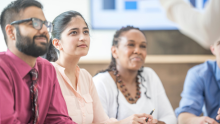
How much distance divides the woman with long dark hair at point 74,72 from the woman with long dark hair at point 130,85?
251 mm

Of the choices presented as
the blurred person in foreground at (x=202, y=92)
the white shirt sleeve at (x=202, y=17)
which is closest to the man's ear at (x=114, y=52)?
the blurred person in foreground at (x=202, y=92)

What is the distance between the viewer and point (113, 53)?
1708 millimetres

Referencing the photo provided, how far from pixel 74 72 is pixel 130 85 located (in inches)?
20.9

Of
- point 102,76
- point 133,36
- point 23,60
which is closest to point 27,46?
point 23,60

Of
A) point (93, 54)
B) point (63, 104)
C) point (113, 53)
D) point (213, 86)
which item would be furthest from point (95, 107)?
point (93, 54)

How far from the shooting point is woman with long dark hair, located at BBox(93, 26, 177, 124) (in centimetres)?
148

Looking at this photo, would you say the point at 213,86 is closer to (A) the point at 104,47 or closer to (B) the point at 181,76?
(B) the point at 181,76

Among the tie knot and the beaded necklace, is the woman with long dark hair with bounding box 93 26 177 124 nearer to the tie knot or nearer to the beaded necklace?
the beaded necklace

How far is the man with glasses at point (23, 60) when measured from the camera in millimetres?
817

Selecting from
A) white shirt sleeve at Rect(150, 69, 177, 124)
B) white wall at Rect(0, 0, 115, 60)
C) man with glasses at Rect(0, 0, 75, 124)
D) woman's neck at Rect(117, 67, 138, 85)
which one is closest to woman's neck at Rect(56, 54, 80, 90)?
man with glasses at Rect(0, 0, 75, 124)

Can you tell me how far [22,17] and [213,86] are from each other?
141cm

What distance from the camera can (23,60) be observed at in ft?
2.90

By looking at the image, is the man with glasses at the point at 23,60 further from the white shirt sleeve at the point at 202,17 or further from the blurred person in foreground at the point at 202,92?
the blurred person in foreground at the point at 202,92

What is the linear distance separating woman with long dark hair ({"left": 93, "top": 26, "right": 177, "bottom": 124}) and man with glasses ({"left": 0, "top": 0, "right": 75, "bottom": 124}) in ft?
2.04
